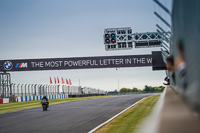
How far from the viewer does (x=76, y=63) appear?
39906mm

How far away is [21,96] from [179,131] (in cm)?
4264

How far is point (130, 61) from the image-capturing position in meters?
38.7

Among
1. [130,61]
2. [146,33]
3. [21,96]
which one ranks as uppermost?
[146,33]

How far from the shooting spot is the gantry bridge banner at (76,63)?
127 feet

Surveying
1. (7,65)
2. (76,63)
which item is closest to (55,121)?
(76,63)

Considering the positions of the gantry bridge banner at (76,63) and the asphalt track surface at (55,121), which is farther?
the gantry bridge banner at (76,63)

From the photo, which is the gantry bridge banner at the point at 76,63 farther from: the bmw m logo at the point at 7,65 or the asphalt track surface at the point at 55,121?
the asphalt track surface at the point at 55,121

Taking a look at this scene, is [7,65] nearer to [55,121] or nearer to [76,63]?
[76,63]

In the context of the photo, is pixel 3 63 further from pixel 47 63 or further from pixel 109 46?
pixel 109 46

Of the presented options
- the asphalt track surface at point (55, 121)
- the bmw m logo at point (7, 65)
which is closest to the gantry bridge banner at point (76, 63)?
the bmw m logo at point (7, 65)

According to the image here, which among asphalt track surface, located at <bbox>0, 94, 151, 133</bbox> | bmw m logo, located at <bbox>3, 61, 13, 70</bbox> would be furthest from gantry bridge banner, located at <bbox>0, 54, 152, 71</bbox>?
asphalt track surface, located at <bbox>0, 94, 151, 133</bbox>

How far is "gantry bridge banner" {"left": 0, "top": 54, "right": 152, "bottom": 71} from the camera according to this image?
38.7 metres

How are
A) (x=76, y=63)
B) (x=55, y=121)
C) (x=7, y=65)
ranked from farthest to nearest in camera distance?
(x=76, y=63) < (x=7, y=65) < (x=55, y=121)

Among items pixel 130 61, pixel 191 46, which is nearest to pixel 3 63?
pixel 130 61
